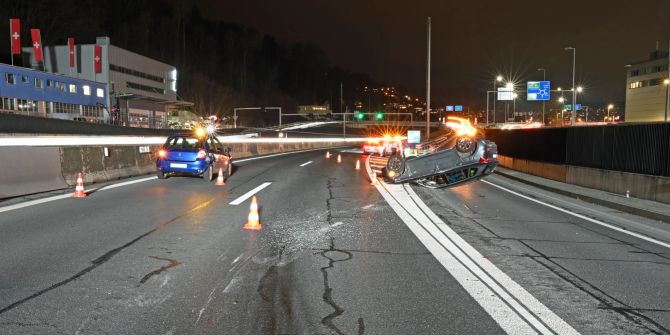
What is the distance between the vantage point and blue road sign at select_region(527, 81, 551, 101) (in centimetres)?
5475

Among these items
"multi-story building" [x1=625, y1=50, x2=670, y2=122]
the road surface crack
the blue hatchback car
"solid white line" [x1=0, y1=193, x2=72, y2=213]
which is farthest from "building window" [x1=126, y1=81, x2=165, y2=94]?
"multi-story building" [x1=625, y1=50, x2=670, y2=122]

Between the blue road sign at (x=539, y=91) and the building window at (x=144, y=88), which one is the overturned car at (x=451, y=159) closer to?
the blue road sign at (x=539, y=91)

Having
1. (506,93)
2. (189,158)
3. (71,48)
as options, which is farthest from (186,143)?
(71,48)

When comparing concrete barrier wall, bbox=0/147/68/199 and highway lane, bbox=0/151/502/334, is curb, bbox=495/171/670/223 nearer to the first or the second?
highway lane, bbox=0/151/502/334

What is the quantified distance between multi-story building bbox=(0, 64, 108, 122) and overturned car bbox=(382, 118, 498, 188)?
142 feet

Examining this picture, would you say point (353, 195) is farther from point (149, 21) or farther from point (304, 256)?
point (149, 21)

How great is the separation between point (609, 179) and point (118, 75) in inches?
2752

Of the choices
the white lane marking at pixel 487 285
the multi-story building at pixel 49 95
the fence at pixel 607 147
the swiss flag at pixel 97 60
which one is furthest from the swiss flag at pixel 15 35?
the white lane marking at pixel 487 285

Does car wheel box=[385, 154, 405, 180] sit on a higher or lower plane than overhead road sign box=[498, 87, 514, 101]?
lower

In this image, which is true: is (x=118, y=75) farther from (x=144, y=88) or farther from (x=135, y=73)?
(x=144, y=88)

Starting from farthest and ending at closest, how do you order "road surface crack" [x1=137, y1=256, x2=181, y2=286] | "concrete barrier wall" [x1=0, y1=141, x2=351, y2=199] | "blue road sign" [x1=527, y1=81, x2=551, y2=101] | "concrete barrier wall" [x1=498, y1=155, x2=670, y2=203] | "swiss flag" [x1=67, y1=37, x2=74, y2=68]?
"swiss flag" [x1=67, y1=37, x2=74, y2=68], "blue road sign" [x1=527, y1=81, x2=551, y2=101], "concrete barrier wall" [x1=498, y1=155, x2=670, y2=203], "concrete barrier wall" [x1=0, y1=141, x2=351, y2=199], "road surface crack" [x1=137, y1=256, x2=181, y2=286]

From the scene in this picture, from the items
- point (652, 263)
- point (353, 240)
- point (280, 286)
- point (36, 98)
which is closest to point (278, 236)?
point (353, 240)

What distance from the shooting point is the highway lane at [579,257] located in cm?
464

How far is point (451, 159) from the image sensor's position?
14.1 metres
